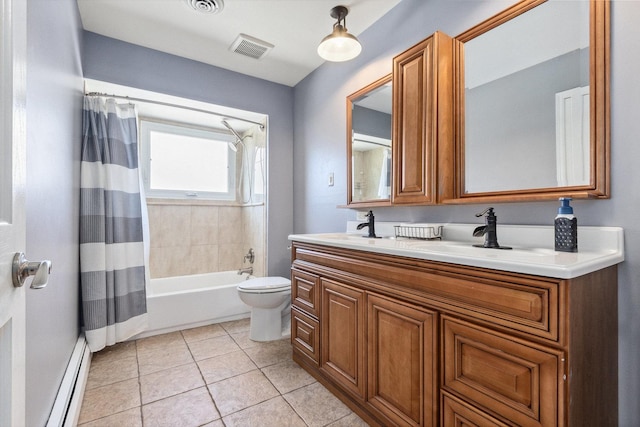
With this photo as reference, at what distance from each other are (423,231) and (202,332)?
2.06 m

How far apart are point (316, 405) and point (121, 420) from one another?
969 millimetres

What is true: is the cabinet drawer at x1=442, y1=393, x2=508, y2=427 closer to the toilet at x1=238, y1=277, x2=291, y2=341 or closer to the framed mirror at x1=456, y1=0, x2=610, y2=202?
the framed mirror at x1=456, y1=0, x2=610, y2=202

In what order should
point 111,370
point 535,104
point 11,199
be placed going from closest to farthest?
point 11,199, point 535,104, point 111,370

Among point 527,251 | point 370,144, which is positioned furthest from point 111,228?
point 527,251

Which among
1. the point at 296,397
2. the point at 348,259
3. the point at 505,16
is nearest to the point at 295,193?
the point at 348,259

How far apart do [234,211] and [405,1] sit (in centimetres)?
273

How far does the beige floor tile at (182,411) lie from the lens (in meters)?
1.47

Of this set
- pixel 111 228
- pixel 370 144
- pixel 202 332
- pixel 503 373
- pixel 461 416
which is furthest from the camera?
pixel 202 332

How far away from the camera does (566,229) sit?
1100 mm

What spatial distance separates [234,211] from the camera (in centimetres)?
368

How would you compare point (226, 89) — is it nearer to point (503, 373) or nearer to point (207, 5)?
point (207, 5)

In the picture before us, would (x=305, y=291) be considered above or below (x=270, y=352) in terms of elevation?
above

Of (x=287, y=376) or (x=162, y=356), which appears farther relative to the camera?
(x=162, y=356)

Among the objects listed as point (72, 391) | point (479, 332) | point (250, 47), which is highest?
point (250, 47)
